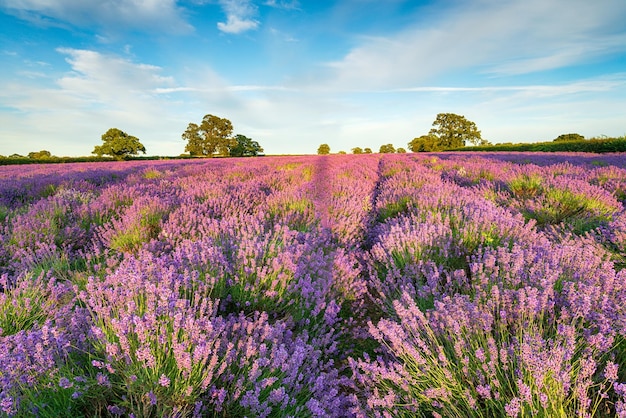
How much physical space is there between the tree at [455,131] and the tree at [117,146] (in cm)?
5857

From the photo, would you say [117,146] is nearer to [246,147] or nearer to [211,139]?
[211,139]

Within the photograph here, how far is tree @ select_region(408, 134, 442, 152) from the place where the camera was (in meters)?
69.3

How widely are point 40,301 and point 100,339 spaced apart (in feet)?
3.73

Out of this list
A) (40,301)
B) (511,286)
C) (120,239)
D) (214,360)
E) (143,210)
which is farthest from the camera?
(143,210)

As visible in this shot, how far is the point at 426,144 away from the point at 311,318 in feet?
242

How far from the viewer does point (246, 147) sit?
66000 mm

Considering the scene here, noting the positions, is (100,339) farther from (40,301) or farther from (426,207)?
(426,207)

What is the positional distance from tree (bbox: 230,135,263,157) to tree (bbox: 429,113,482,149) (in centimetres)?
3948

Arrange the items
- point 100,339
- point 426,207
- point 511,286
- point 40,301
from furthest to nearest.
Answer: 1. point 426,207
2. point 40,301
3. point 511,286
4. point 100,339

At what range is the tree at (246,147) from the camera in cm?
6327

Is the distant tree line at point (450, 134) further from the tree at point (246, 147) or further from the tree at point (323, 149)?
the tree at point (246, 147)

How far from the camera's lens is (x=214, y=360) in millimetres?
1280

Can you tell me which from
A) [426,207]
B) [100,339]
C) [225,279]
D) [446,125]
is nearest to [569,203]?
[426,207]

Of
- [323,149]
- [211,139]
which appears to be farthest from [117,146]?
[323,149]
